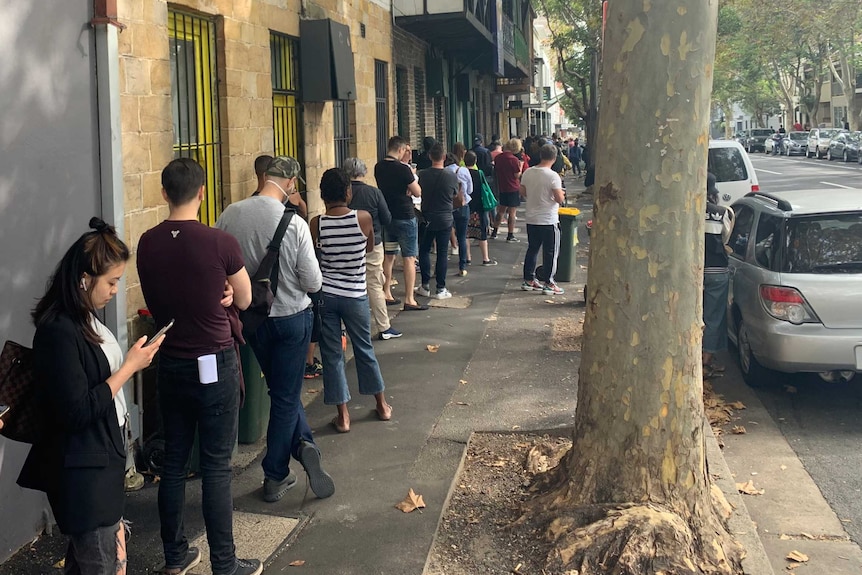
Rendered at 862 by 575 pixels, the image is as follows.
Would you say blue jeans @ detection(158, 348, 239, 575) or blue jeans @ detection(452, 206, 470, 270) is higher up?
blue jeans @ detection(452, 206, 470, 270)

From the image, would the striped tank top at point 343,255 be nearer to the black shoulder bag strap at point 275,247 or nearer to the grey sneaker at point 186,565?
the black shoulder bag strap at point 275,247

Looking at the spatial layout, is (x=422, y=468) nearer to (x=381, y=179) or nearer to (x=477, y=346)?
(x=477, y=346)

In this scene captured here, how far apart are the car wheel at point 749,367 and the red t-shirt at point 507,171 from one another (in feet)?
27.9

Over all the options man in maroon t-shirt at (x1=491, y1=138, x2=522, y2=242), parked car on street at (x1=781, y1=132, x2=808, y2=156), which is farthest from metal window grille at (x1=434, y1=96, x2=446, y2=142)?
parked car on street at (x1=781, y1=132, x2=808, y2=156)

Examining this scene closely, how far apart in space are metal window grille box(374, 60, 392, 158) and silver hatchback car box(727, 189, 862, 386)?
7.91 meters

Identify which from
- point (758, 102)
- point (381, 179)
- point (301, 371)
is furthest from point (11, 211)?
point (758, 102)

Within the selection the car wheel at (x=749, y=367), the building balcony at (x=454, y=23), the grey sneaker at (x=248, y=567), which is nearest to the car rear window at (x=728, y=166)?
the building balcony at (x=454, y=23)

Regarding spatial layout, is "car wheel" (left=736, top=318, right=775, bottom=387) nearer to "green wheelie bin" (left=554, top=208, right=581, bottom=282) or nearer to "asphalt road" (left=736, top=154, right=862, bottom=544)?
"asphalt road" (left=736, top=154, right=862, bottom=544)

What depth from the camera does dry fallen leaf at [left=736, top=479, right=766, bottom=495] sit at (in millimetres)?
5605

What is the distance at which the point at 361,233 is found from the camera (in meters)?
6.18

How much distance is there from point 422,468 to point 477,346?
3322mm

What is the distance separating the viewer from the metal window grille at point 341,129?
1209cm

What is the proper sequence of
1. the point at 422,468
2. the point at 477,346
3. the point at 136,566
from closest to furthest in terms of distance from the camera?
the point at 136,566 < the point at 422,468 < the point at 477,346

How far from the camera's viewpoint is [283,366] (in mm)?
4957
